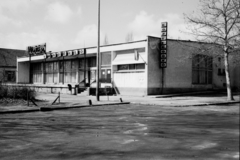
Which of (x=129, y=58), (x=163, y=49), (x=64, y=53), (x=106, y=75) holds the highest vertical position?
(x=64, y=53)

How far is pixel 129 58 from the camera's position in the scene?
103ft

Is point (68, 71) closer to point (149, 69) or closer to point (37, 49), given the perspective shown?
point (37, 49)

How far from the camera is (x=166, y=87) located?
3016cm

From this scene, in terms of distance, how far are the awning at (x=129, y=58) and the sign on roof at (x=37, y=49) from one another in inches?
700

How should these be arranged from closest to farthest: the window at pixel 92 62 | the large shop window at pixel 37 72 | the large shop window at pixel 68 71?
1. the window at pixel 92 62
2. the large shop window at pixel 68 71
3. the large shop window at pixel 37 72

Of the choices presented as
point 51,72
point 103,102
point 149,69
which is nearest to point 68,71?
point 51,72

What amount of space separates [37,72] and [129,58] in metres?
26.0

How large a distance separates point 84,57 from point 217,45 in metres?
19.8

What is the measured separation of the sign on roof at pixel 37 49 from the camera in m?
46.0

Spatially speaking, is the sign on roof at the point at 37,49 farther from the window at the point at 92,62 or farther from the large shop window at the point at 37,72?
the window at the point at 92,62

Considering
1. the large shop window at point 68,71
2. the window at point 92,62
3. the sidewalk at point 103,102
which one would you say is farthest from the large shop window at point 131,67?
the large shop window at point 68,71

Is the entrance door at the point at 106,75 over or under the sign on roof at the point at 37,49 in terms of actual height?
under

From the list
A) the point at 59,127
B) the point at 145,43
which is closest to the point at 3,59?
the point at 145,43

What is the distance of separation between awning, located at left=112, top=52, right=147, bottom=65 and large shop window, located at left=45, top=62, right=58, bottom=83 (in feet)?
53.9
